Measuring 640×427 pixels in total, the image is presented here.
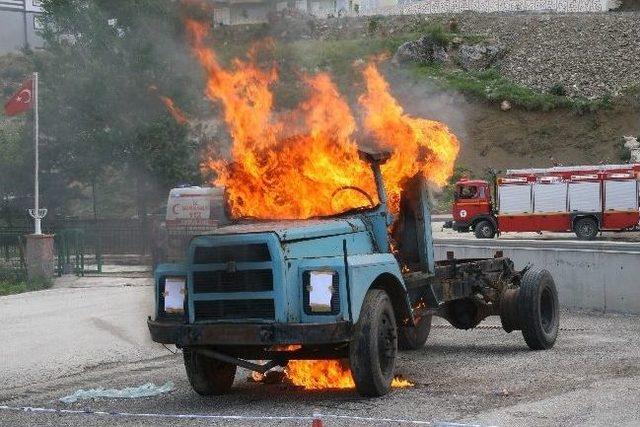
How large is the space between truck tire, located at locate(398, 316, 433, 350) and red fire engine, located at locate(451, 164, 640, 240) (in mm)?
23919

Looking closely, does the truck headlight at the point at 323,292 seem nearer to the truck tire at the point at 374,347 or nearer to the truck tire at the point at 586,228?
the truck tire at the point at 374,347

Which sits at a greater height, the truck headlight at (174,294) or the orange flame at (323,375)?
the truck headlight at (174,294)

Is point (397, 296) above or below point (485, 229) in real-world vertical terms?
above

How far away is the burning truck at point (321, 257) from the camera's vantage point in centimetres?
952

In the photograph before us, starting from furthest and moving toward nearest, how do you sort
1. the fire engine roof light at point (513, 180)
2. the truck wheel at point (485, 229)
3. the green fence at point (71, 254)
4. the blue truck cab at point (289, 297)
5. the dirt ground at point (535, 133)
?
the dirt ground at point (535, 133) < the truck wheel at point (485, 229) < the fire engine roof light at point (513, 180) < the green fence at point (71, 254) < the blue truck cab at point (289, 297)

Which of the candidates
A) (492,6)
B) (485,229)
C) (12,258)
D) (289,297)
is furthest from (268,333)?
(492,6)

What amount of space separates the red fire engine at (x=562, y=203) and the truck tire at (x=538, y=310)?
77.6 feet

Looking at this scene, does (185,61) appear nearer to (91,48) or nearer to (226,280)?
(91,48)

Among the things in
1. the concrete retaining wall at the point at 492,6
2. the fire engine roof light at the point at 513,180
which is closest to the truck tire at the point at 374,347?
the fire engine roof light at the point at 513,180

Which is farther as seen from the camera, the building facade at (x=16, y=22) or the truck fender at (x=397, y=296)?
the building facade at (x=16, y=22)

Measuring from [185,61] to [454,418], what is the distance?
13008mm

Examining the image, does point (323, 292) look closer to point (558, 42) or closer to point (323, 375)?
point (323, 375)

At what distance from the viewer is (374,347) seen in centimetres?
969

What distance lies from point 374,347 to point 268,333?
105 centimetres
